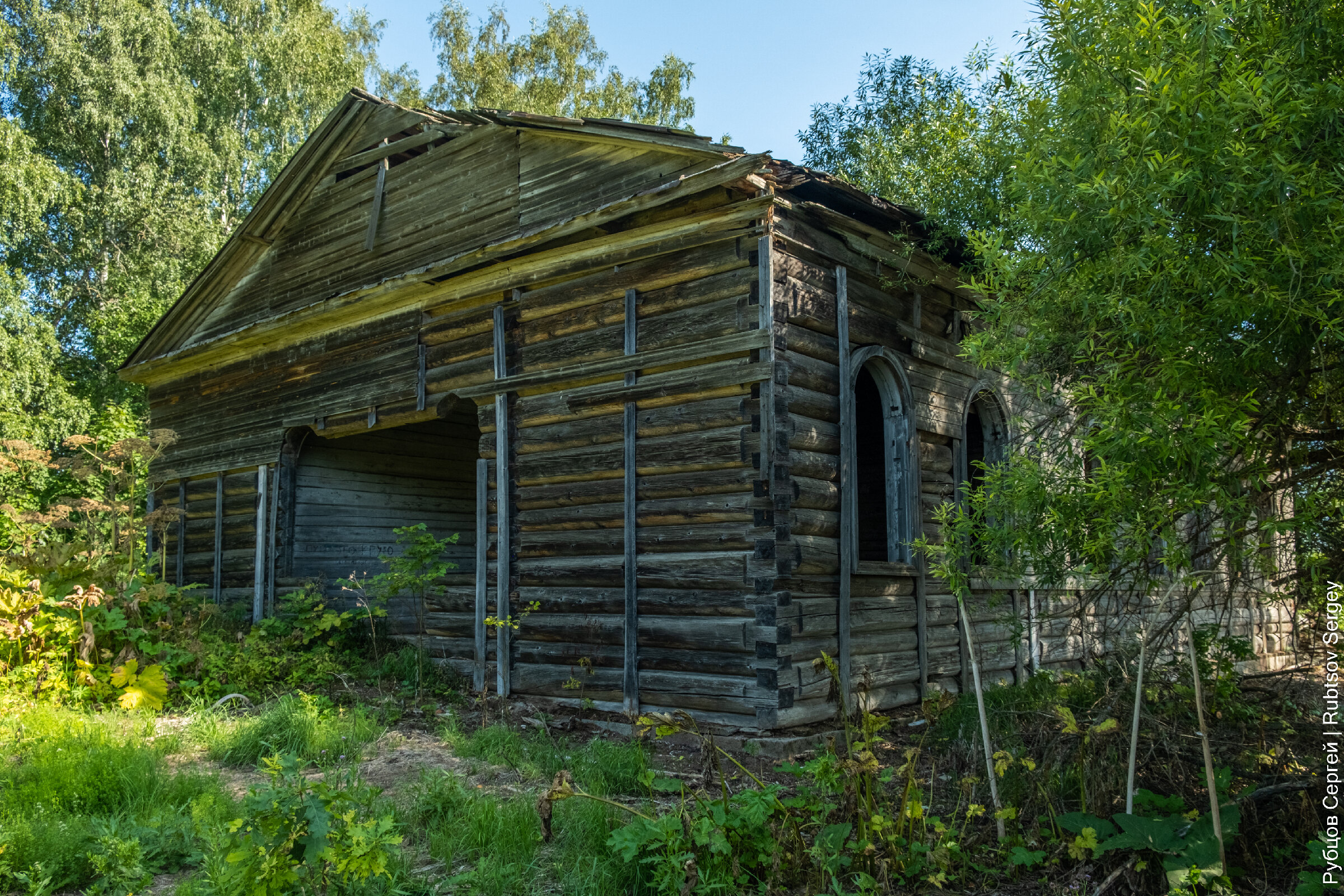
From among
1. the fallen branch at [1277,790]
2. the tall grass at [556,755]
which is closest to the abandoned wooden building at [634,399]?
the tall grass at [556,755]

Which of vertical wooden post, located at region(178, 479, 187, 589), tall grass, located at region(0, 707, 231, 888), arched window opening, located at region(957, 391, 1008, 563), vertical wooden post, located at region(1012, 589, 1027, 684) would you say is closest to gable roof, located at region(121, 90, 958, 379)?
arched window opening, located at region(957, 391, 1008, 563)

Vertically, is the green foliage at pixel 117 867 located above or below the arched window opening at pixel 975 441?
below

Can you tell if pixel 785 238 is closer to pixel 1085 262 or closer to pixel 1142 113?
pixel 1085 262

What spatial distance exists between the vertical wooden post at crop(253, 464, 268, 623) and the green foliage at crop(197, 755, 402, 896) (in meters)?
8.01

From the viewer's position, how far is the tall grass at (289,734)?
6.07 m

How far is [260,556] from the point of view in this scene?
437 inches

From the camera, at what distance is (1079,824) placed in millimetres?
3961

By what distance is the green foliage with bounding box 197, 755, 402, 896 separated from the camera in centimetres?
336

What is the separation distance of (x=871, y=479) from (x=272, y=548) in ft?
23.3

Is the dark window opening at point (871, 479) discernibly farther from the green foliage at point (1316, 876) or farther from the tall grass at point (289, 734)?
the green foliage at point (1316, 876)

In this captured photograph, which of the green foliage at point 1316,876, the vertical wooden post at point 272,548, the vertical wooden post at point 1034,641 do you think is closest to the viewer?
the green foliage at point 1316,876

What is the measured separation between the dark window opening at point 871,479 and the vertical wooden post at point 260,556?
7115 mm

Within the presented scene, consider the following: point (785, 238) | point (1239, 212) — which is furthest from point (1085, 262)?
point (785, 238)

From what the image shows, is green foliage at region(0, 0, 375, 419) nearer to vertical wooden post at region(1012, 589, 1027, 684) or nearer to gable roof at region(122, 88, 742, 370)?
gable roof at region(122, 88, 742, 370)
